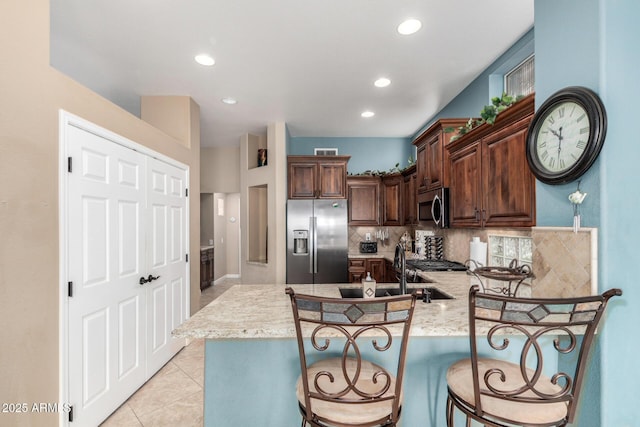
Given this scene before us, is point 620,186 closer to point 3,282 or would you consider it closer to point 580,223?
point 580,223

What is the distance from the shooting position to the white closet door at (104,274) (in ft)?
6.25

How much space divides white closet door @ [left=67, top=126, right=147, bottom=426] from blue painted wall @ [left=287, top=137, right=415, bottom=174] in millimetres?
3284

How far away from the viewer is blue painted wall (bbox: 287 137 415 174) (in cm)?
550

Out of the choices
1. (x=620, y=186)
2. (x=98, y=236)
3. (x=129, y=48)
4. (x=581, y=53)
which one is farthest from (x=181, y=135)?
(x=620, y=186)

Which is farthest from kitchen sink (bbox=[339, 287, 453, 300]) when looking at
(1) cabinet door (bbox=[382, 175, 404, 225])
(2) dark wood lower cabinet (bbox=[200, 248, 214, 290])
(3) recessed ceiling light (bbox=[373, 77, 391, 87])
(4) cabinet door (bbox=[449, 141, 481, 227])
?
(2) dark wood lower cabinet (bbox=[200, 248, 214, 290])

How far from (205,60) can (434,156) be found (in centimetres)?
266

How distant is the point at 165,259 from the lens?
9.93 ft

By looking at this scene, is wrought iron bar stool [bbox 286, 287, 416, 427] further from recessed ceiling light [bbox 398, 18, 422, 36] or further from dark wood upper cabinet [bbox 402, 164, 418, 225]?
dark wood upper cabinet [bbox 402, 164, 418, 225]

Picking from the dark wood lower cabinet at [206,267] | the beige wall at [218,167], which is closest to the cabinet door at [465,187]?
the beige wall at [218,167]

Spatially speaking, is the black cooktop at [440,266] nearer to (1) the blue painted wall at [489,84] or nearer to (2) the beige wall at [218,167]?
(1) the blue painted wall at [489,84]

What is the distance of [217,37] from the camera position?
2.42 metres

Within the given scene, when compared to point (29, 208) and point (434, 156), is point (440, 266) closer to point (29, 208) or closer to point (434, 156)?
point (434, 156)

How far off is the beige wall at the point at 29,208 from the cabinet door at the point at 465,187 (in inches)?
123

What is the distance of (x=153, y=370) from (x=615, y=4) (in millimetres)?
4122
